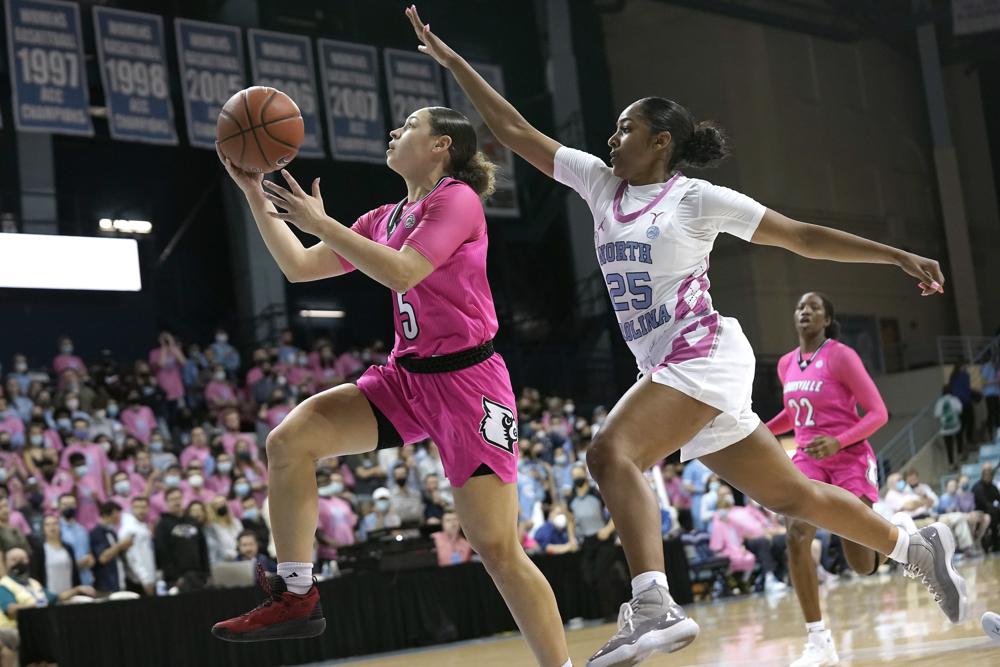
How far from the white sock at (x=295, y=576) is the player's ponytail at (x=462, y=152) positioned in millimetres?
1448

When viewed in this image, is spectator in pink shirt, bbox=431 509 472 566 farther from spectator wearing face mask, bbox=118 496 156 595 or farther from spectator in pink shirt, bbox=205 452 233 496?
spectator wearing face mask, bbox=118 496 156 595

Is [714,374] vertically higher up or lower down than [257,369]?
lower down

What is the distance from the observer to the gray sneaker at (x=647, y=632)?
355cm

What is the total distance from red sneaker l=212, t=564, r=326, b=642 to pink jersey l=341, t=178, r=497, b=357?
2.86 ft

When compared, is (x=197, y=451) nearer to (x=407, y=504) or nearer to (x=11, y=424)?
(x=11, y=424)

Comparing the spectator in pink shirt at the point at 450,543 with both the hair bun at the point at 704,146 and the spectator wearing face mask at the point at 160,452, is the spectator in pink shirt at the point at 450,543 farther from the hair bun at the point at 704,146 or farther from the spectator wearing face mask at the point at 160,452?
the hair bun at the point at 704,146

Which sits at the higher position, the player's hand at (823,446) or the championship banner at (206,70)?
the championship banner at (206,70)

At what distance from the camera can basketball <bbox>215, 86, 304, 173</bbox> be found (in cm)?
416

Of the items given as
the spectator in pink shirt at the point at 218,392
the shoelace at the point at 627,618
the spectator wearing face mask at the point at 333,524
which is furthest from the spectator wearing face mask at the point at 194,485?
the shoelace at the point at 627,618

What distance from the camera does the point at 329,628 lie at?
388 inches

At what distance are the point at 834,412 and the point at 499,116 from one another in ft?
9.57

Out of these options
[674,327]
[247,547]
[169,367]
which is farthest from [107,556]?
[674,327]

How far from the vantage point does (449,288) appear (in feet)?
13.7

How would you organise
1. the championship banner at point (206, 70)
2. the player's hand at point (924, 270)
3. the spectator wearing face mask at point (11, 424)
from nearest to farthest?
the player's hand at point (924, 270), the spectator wearing face mask at point (11, 424), the championship banner at point (206, 70)
